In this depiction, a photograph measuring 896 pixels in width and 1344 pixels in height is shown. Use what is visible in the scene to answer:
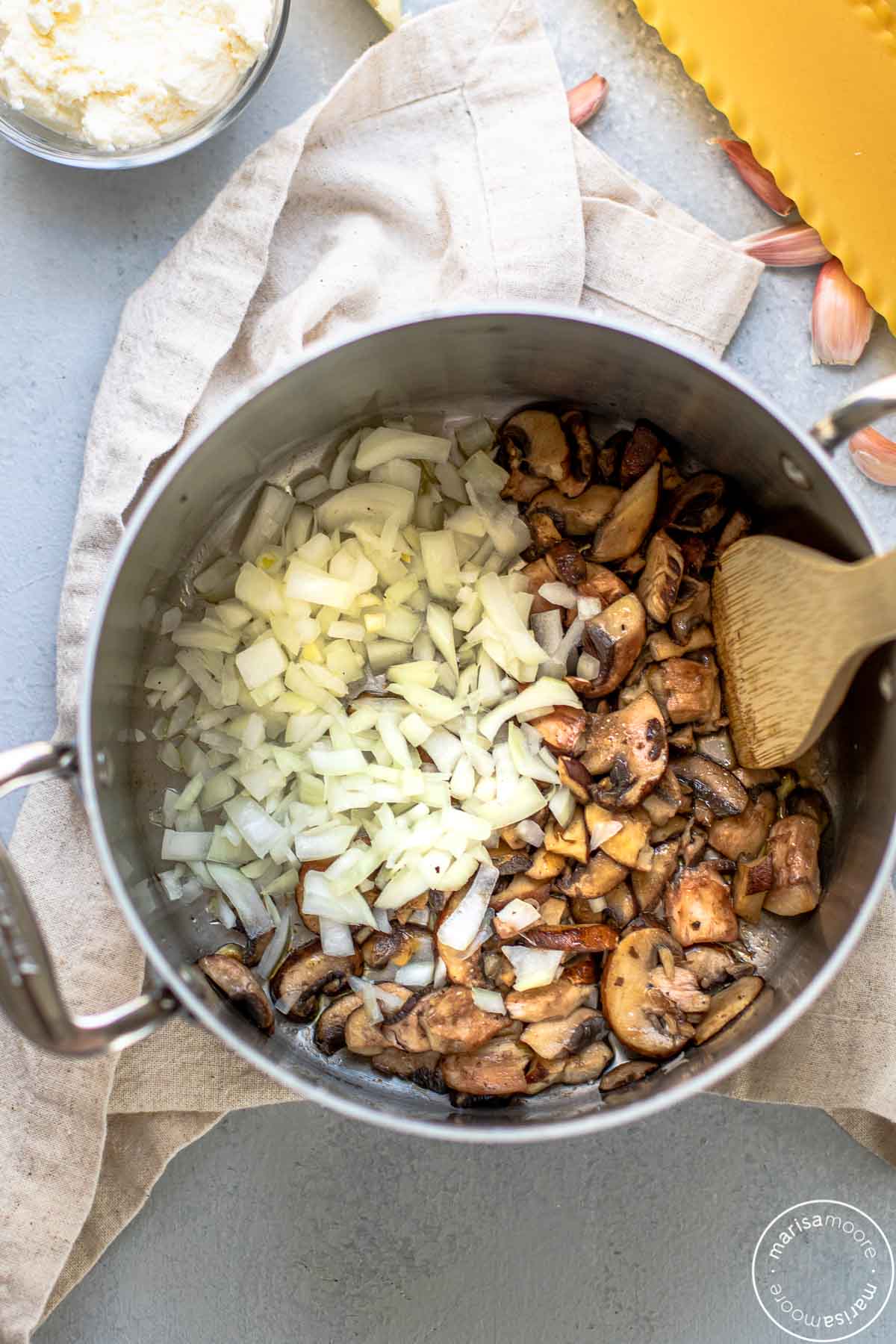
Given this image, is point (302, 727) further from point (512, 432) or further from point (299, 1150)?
point (299, 1150)

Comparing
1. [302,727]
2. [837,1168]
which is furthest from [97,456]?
[837,1168]

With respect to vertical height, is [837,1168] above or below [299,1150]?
above

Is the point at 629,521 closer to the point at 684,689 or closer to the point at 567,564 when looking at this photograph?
the point at 567,564

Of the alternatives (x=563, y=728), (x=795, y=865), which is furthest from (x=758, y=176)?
(x=795, y=865)

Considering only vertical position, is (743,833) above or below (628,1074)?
above

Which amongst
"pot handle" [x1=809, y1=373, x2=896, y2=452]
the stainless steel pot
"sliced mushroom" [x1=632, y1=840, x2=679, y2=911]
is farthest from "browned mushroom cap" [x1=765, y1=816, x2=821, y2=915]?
"pot handle" [x1=809, y1=373, x2=896, y2=452]

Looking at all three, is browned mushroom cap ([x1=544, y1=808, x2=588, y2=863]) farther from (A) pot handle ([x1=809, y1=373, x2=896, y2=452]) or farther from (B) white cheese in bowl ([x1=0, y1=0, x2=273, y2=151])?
(B) white cheese in bowl ([x1=0, y1=0, x2=273, y2=151])
